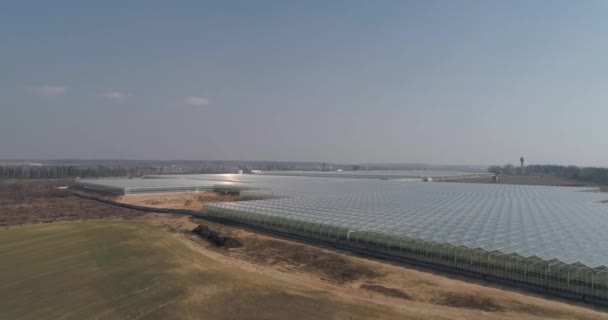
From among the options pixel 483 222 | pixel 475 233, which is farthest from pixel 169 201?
pixel 475 233

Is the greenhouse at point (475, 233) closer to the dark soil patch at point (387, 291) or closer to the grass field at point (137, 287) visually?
the dark soil patch at point (387, 291)

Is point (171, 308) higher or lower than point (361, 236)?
lower

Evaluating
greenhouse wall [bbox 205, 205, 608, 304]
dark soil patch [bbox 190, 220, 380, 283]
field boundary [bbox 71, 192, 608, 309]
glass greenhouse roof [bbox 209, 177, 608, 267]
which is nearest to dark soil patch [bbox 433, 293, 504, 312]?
field boundary [bbox 71, 192, 608, 309]

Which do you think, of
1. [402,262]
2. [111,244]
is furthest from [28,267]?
[402,262]

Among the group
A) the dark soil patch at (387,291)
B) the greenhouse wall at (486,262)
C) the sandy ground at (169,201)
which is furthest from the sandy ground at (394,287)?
the sandy ground at (169,201)

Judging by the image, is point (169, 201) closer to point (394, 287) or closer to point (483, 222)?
point (483, 222)

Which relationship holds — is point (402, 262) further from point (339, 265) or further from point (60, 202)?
point (60, 202)

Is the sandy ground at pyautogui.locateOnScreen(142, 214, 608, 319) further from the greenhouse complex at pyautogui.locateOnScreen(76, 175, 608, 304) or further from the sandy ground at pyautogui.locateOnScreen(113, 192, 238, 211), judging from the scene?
the sandy ground at pyautogui.locateOnScreen(113, 192, 238, 211)
